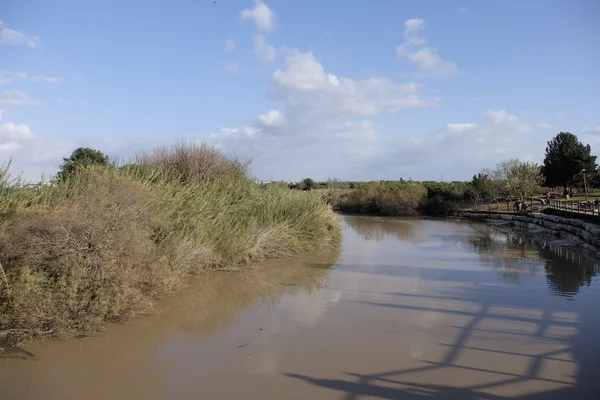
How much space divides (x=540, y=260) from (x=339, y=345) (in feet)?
43.3

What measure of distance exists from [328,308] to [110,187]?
5.36m

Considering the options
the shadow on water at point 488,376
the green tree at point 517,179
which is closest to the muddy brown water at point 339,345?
the shadow on water at point 488,376

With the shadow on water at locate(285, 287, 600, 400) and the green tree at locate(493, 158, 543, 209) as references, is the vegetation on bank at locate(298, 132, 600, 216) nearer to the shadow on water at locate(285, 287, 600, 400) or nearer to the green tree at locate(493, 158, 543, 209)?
the green tree at locate(493, 158, 543, 209)

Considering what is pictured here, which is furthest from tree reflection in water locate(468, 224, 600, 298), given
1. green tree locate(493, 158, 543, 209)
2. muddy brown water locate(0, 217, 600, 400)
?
green tree locate(493, 158, 543, 209)

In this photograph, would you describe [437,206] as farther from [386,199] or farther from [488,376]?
[488,376]

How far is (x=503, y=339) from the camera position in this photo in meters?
8.02

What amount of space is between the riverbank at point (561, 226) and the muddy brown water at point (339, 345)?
8787 mm

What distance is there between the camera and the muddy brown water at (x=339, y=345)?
610 centimetres

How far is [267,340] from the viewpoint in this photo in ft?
26.6

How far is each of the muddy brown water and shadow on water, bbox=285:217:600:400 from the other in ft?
0.09

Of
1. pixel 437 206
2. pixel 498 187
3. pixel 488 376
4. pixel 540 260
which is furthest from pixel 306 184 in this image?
pixel 488 376

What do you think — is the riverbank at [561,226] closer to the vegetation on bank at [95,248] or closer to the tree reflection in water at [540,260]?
the tree reflection in water at [540,260]

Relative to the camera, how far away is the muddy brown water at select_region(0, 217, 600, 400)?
610 centimetres

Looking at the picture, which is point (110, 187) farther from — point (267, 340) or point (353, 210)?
point (353, 210)
